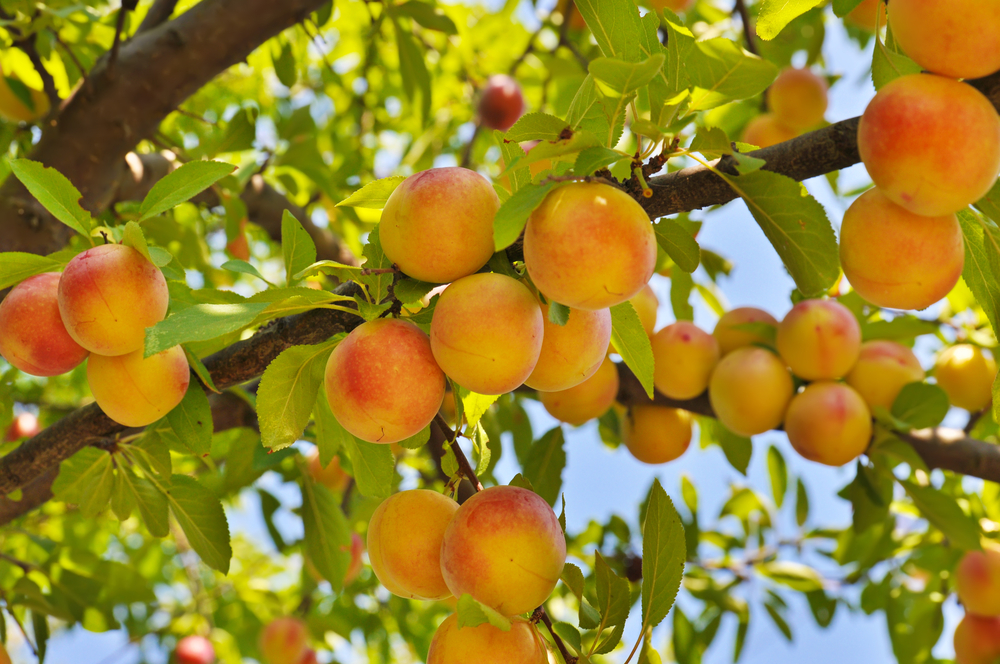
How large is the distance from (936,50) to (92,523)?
2.75 metres

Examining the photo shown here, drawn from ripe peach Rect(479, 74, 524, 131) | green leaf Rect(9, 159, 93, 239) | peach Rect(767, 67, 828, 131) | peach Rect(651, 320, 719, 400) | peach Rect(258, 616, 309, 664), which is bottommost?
peach Rect(258, 616, 309, 664)

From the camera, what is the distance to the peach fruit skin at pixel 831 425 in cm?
147

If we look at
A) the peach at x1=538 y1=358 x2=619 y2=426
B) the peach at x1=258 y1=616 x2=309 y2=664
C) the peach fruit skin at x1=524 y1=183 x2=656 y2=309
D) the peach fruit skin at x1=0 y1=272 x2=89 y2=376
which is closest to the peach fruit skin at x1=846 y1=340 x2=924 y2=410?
the peach at x1=538 y1=358 x2=619 y2=426

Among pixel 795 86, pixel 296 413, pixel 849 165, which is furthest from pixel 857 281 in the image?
pixel 795 86

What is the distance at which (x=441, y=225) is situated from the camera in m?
0.74

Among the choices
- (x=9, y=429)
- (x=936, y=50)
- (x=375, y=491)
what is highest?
(x=936, y=50)

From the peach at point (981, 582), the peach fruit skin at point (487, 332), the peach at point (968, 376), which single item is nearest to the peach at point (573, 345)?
the peach fruit skin at point (487, 332)

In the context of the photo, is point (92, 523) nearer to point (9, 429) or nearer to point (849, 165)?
point (9, 429)

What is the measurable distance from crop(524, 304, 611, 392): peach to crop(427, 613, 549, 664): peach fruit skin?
279 millimetres

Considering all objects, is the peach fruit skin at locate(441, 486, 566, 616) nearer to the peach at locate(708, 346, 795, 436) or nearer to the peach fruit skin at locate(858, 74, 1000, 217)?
the peach fruit skin at locate(858, 74, 1000, 217)

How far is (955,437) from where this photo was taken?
165 centimetres

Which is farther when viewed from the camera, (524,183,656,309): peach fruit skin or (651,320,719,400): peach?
(651,320,719,400): peach

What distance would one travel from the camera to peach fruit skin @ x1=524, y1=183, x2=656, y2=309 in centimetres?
65

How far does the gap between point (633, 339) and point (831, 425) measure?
0.80 m
